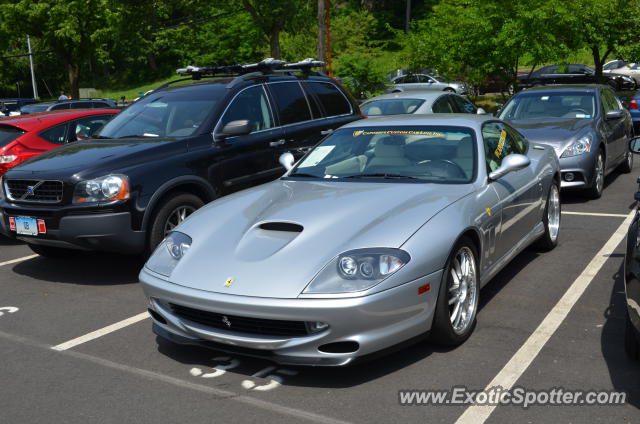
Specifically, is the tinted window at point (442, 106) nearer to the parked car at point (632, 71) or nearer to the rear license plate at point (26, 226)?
the rear license plate at point (26, 226)

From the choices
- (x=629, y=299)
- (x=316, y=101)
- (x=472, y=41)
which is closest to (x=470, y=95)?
(x=472, y=41)

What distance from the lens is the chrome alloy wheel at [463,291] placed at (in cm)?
442

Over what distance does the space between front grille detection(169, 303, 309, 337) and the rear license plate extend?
9.14 feet

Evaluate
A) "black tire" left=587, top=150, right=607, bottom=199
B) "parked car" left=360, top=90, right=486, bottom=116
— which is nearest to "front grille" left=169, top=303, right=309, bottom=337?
"black tire" left=587, top=150, right=607, bottom=199

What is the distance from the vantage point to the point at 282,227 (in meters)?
4.42

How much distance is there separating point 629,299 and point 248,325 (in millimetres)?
2058

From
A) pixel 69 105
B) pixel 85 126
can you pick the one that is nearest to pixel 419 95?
pixel 85 126

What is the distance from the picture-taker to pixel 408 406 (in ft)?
12.1

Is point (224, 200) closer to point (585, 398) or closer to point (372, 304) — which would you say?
point (372, 304)

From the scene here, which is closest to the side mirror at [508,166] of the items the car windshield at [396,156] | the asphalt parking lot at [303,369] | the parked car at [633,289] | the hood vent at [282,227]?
the car windshield at [396,156]

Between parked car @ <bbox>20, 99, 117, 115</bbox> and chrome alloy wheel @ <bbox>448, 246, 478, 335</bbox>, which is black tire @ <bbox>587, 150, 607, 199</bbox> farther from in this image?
parked car @ <bbox>20, 99, 117, 115</bbox>

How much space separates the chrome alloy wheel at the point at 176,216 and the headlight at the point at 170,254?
1775mm

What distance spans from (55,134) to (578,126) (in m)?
7.09

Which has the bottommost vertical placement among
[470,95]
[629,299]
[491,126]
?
[470,95]
